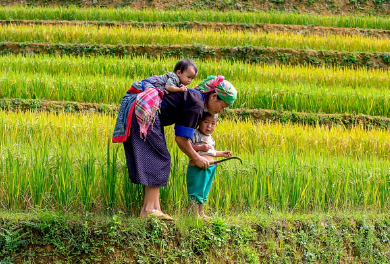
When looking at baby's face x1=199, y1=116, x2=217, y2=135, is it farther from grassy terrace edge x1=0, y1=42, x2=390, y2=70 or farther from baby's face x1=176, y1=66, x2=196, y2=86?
grassy terrace edge x1=0, y1=42, x2=390, y2=70

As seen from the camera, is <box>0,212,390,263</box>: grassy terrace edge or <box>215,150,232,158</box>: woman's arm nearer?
<box>0,212,390,263</box>: grassy terrace edge

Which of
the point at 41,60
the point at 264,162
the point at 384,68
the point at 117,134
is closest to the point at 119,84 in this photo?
the point at 41,60

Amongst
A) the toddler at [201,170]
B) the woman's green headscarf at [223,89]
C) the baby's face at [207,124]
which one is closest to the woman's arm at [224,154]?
the toddler at [201,170]

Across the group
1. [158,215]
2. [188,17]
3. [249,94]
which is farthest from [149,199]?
[188,17]

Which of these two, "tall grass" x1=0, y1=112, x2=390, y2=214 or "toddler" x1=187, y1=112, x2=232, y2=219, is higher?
"toddler" x1=187, y1=112, x2=232, y2=219

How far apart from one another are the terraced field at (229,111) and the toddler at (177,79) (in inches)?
24.0

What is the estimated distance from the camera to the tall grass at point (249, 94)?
26.8 ft

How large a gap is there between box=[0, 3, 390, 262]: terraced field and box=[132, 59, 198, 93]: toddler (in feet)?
2.00

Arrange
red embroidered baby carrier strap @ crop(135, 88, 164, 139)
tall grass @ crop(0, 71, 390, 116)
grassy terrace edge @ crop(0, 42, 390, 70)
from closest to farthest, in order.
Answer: red embroidered baby carrier strap @ crop(135, 88, 164, 139) < tall grass @ crop(0, 71, 390, 116) < grassy terrace edge @ crop(0, 42, 390, 70)

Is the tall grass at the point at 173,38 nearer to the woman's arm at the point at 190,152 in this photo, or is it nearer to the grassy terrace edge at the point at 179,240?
the grassy terrace edge at the point at 179,240

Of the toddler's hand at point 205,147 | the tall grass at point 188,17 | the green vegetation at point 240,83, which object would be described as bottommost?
the green vegetation at point 240,83

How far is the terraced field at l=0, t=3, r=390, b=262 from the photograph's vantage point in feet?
13.8

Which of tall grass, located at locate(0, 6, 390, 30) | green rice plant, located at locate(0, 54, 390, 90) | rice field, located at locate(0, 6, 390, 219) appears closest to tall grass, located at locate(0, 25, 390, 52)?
rice field, located at locate(0, 6, 390, 219)

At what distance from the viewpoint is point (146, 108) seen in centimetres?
373
